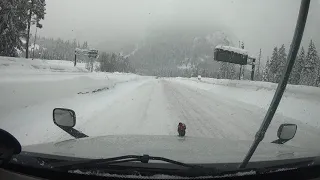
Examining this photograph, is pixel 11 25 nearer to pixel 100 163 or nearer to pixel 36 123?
pixel 36 123

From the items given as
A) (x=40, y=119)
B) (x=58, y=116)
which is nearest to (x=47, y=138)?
(x=40, y=119)

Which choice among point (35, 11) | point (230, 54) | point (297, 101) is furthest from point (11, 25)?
point (297, 101)

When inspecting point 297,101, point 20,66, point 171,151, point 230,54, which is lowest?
point 297,101

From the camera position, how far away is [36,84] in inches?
595

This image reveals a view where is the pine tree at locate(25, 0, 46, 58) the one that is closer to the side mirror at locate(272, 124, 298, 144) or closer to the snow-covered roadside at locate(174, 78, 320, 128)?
the snow-covered roadside at locate(174, 78, 320, 128)

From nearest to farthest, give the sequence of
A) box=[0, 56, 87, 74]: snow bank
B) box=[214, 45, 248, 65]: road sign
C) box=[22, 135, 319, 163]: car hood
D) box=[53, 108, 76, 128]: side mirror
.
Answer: box=[22, 135, 319, 163]: car hood < box=[53, 108, 76, 128]: side mirror < box=[214, 45, 248, 65]: road sign < box=[0, 56, 87, 74]: snow bank

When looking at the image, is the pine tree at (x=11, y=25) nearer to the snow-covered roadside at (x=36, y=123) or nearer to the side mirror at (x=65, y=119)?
the snow-covered roadside at (x=36, y=123)

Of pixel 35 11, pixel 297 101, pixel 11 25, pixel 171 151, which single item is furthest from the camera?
pixel 35 11

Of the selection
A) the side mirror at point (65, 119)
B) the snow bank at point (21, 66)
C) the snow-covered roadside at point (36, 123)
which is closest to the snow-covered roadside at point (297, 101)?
the snow-covered roadside at point (36, 123)

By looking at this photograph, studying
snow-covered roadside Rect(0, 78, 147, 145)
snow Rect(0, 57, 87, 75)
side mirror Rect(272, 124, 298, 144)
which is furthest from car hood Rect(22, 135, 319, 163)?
snow Rect(0, 57, 87, 75)

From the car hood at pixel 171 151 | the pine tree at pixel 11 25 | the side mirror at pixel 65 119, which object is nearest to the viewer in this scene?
the car hood at pixel 171 151

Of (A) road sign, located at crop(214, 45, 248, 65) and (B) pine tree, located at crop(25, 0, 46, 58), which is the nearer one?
(A) road sign, located at crop(214, 45, 248, 65)

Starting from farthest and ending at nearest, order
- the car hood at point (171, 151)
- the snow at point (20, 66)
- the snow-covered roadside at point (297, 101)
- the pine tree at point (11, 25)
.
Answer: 1. the pine tree at point (11, 25)
2. the snow at point (20, 66)
3. the snow-covered roadside at point (297, 101)
4. the car hood at point (171, 151)

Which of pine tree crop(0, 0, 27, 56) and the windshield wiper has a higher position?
pine tree crop(0, 0, 27, 56)
